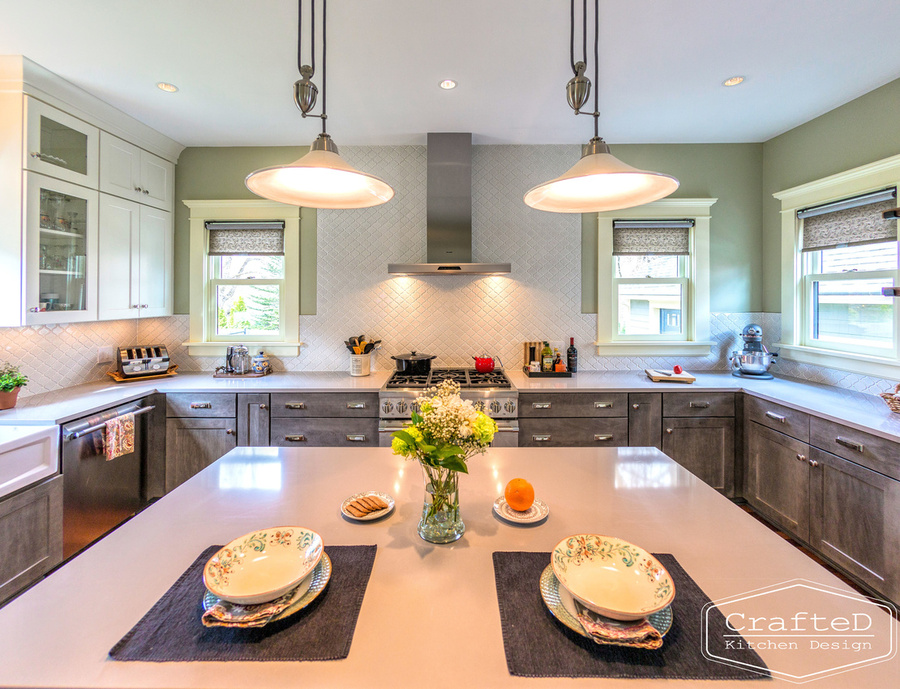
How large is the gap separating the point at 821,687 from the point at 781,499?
98.5 inches

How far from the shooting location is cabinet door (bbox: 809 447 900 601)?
1.99 m

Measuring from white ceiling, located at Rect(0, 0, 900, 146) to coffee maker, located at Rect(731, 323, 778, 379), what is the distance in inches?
62.9

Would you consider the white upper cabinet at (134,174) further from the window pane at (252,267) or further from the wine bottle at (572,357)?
the wine bottle at (572,357)

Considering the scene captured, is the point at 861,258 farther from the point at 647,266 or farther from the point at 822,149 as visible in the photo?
the point at 647,266

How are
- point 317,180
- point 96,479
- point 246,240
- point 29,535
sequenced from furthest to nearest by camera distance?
1. point 246,240
2. point 96,479
3. point 29,535
4. point 317,180

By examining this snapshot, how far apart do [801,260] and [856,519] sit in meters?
1.98

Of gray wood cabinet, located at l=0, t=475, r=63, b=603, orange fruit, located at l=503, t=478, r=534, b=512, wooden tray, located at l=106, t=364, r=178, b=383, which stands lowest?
gray wood cabinet, located at l=0, t=475, r=63, b=603

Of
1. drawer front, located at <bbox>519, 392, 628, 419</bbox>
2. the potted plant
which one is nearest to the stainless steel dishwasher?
the potted plant

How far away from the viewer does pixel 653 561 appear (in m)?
0.93

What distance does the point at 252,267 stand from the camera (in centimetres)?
367

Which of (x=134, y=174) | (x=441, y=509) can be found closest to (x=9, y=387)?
(x=134, y=174)

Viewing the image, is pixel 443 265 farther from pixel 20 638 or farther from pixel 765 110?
pixel 20 638

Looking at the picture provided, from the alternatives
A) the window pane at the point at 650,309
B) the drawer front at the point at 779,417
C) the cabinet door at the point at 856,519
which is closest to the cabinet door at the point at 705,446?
the drawer front at the point at 779,417

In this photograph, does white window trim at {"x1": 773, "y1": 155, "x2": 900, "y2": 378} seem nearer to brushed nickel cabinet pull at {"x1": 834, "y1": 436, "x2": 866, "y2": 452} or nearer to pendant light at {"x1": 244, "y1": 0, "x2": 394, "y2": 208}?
brushed nickel cabinet pull at {"x1": 834, "y1": 436, "x2": 866, "y2": 452}
